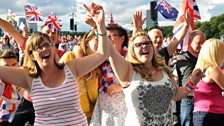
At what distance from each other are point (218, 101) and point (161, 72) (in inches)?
39.2

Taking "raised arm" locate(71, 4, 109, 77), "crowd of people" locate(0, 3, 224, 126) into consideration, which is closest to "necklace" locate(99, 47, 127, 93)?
"crowd of people" locate(0, 3, 224, 126)

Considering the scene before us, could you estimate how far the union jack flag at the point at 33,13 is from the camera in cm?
1341

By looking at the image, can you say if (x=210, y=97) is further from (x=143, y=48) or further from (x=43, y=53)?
(x=43, y=53)

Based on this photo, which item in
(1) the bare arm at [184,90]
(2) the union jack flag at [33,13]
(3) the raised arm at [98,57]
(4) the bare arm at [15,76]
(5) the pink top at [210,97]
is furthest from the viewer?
(2) the union jack flag at [33,13]

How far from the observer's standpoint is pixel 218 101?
13.5 feet

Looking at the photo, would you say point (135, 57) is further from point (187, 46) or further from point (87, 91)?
point (187, 46)

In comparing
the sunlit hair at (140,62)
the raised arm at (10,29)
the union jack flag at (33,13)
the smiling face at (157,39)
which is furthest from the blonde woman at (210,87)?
the union jack flag at (33,13)

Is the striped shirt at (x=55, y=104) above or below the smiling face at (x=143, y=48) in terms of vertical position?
below

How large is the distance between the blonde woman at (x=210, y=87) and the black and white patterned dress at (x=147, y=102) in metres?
0.83

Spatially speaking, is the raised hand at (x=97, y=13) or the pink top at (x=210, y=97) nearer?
the raised hand at (x=97, y=13)

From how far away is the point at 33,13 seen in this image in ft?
44.3

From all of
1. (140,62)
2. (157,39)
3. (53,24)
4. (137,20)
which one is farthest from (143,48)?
(53,24)

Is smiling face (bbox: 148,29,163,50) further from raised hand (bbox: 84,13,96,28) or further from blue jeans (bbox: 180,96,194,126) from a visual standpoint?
raised hand (bbox: 84,13,96,28)

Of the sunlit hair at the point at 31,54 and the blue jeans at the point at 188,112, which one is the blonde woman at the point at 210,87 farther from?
the sunlit hair at the point at 31,54
